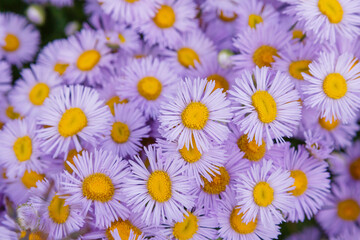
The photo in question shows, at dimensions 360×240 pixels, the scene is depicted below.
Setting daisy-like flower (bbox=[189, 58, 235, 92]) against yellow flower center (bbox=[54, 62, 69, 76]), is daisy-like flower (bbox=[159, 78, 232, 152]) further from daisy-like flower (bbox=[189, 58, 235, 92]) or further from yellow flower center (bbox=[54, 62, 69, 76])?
yellow flower center (bbox=[54, 62, 69, 76])

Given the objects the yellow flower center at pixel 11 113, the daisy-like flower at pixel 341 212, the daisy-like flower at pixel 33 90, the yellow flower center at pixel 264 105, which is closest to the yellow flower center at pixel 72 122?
the daisy-like flower at pixel 33 90

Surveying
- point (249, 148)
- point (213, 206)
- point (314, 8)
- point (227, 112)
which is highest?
point (314, 8)

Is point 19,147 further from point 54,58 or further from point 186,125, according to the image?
point 186,125

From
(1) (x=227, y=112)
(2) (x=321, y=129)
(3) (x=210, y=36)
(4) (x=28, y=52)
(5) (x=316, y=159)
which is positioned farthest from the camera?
(4) (x=28, y=52)

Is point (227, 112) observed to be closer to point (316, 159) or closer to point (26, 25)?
point (316, 159)

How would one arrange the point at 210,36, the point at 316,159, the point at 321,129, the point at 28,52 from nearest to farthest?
the point at 316,159, the point at 321,129, the point at 210,36, the point at 28,52

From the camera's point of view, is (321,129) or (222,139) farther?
(321,129)

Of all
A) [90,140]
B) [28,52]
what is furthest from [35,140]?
[28,52]
